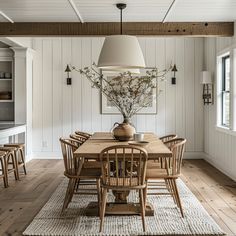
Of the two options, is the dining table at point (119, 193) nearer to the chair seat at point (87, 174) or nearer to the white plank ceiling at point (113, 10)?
the chair seat at point (87, 174)

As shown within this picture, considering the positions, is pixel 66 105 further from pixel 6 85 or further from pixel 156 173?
pixel 156 173

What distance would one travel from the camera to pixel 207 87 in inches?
302

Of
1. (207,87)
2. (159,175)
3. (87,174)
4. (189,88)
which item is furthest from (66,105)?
A: (159,175)

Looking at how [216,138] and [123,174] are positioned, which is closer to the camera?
[123,174]

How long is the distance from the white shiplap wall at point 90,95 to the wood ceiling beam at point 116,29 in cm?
237

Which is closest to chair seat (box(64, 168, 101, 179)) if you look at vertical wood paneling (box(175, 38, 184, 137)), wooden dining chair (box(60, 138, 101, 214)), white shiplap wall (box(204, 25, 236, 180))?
wooden dining chair (box(60, 138, 101, 214))

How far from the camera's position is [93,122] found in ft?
26.8

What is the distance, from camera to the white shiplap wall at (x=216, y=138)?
601 centimetres

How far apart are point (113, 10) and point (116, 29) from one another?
2.34ft

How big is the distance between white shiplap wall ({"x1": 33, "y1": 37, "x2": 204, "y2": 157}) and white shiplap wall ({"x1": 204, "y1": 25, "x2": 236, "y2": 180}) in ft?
1.11

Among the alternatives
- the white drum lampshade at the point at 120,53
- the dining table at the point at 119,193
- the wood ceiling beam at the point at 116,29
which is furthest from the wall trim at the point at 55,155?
the white drum lampshade at the point at 120,53

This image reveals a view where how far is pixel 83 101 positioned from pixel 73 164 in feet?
12.6

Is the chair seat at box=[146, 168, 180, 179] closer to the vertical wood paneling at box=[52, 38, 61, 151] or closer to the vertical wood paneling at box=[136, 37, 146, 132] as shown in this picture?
the vertical wood paneling at box=[136, 37, 146, 132]

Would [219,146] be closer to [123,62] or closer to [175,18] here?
[175,18]
